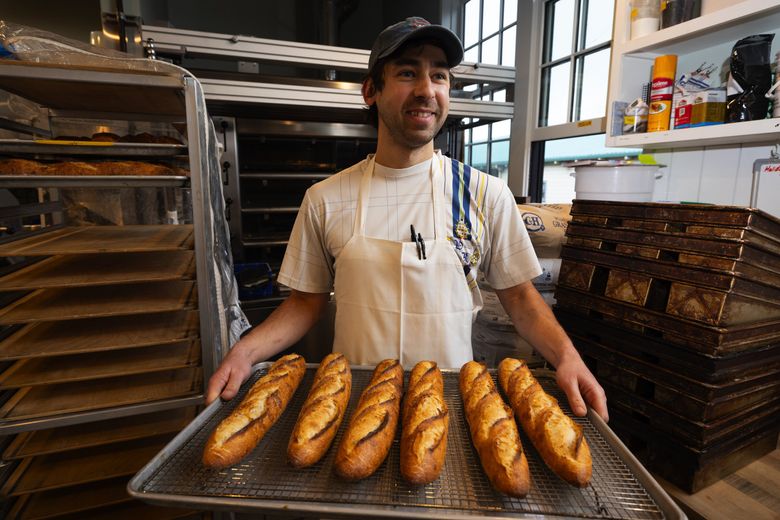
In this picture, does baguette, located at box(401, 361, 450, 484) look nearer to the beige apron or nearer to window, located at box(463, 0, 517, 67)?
the beige apron

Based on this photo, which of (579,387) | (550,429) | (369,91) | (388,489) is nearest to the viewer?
(388,489)

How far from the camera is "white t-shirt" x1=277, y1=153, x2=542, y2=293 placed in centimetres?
147

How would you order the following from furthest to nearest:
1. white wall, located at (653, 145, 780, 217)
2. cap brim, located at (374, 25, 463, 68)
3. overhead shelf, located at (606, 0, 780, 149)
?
white wall, located at (653, 145, 780, 217)
overhead shelf, located at (606, 0, 780, 149)
cap brim, located at (374, 25, 463, 68)

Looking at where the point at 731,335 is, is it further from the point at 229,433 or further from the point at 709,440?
the point at 229,433

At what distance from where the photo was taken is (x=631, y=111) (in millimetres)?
2061

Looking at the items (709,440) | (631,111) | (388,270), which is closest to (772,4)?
(631,111)

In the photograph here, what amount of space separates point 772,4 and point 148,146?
2.22 m

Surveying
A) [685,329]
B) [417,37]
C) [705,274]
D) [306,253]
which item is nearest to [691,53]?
[705,274]

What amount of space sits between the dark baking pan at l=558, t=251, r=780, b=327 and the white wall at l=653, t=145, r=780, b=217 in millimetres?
565

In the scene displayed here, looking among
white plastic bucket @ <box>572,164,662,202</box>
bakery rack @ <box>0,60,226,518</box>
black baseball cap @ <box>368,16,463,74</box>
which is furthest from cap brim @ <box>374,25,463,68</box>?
white plastic bucket @ <box>572,164,662,202</box>

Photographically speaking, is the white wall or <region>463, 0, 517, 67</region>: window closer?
the white wall

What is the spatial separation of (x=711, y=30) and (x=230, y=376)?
2236 millimetres

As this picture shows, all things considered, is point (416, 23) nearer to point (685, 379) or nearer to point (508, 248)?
point (508, 248)

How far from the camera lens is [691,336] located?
1.34 m
